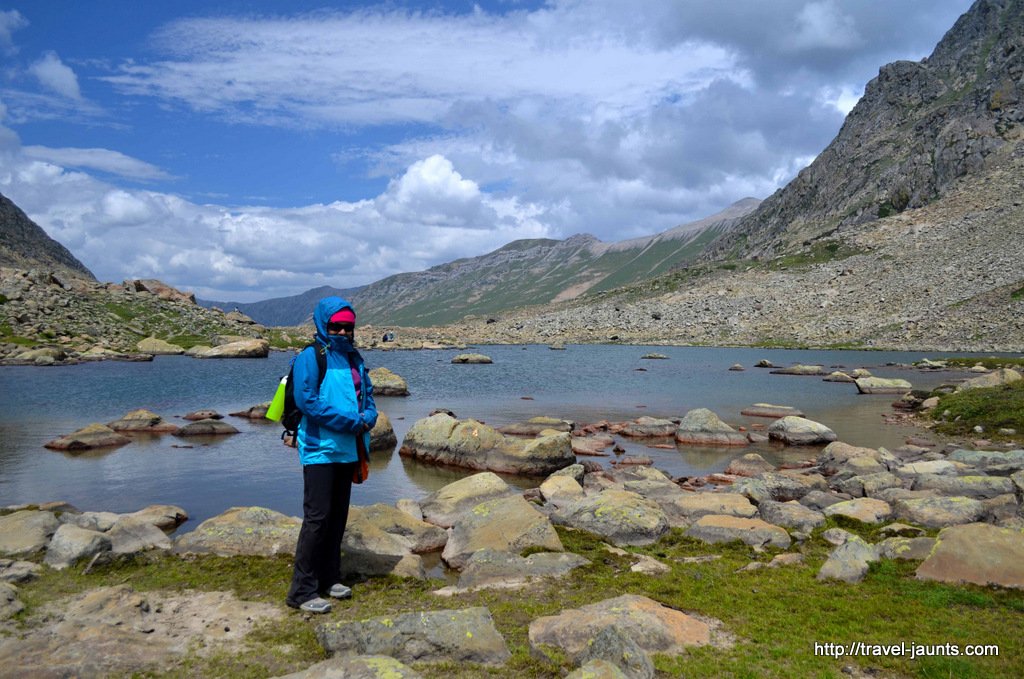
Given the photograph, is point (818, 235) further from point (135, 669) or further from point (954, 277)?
point (135, 669)

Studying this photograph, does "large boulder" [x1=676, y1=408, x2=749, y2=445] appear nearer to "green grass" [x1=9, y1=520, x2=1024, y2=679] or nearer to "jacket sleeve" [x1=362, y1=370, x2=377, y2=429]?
"green grass" [x1=9, y1=520, x2=1024, y2=679]

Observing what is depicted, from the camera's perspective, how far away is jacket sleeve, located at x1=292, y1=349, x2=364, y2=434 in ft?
32.5

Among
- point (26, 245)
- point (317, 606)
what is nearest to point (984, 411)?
point (317, 606)

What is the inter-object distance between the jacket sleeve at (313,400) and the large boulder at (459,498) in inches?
367

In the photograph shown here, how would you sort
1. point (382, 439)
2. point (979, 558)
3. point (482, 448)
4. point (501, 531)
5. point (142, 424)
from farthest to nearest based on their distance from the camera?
point (142, 424), point (382, 439), point (482, 448), point (501, 531), point (979, 558)

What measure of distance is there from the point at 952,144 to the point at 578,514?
200088 millimetres

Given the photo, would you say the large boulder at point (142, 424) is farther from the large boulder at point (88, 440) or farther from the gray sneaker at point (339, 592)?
the gray sneaker at point (339, 592)

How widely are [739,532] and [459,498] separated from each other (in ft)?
28.2

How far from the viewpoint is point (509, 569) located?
12047 mm

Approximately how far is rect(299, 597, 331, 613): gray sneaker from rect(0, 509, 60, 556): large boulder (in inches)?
282

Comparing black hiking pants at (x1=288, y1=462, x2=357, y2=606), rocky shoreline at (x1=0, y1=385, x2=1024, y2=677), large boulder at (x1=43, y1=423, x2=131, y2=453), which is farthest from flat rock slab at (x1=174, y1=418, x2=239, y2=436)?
black hiking pants at (x1=288, y1=462, x2=357, y2=606)

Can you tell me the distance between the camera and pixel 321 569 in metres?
10.6


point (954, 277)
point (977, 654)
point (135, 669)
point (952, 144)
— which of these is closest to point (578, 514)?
point (977, 654)

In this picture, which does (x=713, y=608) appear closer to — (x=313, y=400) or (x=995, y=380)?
(x=313, y=400)
